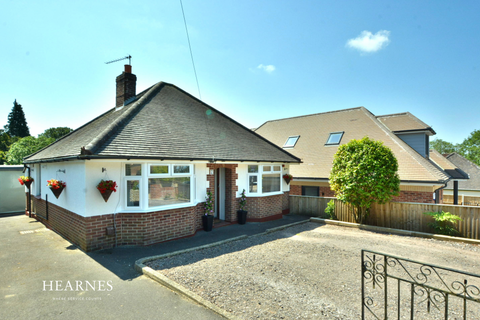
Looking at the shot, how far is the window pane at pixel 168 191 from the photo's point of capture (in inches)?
319

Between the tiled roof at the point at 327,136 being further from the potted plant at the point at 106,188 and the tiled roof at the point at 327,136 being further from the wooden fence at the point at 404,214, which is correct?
the potted plant at the point at 106,188

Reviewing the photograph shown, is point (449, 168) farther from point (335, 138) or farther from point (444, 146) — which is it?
point (444, 146)

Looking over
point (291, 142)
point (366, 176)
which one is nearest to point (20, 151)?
point (291, 142)

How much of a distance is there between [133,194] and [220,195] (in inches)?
175

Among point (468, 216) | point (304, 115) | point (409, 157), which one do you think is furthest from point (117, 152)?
point (304, 115)

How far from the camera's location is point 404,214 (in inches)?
415

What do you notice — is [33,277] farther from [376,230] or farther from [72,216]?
[376,230]

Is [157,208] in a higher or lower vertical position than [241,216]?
higher

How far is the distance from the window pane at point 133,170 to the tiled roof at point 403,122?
15.7 metres

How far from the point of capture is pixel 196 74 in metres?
9.17

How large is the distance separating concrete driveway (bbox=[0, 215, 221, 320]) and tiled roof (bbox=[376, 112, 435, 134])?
54.9ft

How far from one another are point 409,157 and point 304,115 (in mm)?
9598

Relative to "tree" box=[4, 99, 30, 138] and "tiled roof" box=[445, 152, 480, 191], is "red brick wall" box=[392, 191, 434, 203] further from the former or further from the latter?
"tree" box=[4, 99, 30, 138]

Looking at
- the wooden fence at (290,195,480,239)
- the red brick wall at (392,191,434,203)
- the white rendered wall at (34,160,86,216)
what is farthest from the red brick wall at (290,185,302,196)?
the white rendered wall at (34,160,86,216)
